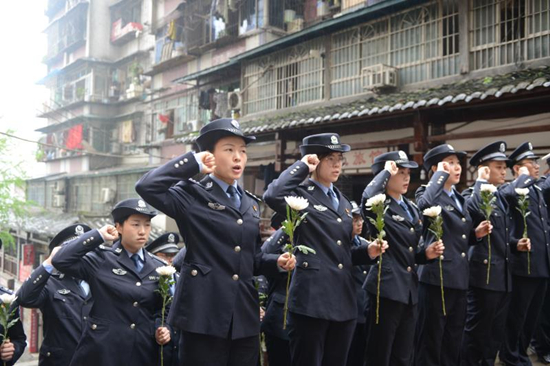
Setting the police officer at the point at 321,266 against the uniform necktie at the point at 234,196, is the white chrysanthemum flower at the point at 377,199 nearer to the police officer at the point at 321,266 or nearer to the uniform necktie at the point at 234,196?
the police officer at the point at 321,266

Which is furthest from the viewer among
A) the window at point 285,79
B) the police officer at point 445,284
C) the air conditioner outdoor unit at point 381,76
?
the window at point 285,79

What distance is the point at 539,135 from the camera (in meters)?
9.71

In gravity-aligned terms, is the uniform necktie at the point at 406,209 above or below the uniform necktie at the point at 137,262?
above

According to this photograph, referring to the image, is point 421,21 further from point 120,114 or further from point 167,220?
point 120,114

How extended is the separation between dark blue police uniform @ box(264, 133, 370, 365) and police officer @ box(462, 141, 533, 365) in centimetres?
218

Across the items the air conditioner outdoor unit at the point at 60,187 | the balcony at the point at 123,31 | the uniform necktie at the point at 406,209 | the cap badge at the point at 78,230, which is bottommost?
the cap badge at the point at 78,230

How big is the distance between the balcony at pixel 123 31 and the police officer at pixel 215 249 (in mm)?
29312

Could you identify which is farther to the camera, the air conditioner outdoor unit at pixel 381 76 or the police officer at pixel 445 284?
the air conditioner outdoor unit at pixel 381 76

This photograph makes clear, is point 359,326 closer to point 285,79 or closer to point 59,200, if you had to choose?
point 285,79

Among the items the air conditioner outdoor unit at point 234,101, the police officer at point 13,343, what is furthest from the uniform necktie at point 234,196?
the air conditioner outdoor unit at point 234,101

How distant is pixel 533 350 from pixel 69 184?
30.0 meters

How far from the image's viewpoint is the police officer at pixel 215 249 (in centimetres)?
368

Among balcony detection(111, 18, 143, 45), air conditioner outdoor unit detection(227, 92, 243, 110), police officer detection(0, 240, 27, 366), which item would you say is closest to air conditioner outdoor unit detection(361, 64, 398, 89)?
air conditioner outdoor unit detection(227, 92, 243, 110)

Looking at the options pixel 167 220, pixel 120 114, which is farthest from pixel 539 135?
pixel 120 114
